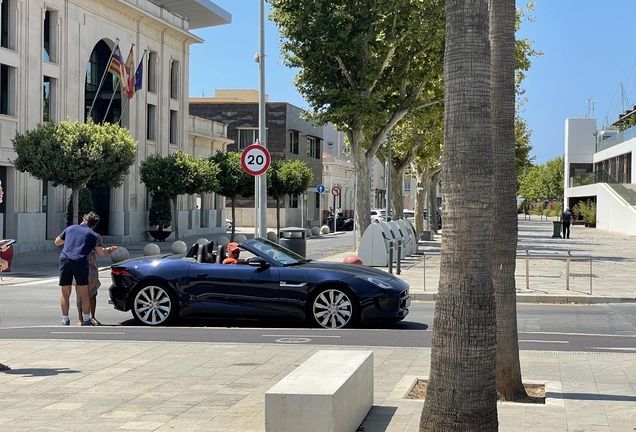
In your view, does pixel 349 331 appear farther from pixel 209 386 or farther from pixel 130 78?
pixel 130 78

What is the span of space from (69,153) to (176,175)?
11177 millimetres

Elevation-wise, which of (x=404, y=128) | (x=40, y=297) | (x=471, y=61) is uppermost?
(x=404, y=128)

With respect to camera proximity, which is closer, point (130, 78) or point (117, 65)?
point (117, 65)

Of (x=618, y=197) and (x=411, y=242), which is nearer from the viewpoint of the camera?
(x=411, y=242)

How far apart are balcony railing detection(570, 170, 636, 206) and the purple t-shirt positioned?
2150 inches

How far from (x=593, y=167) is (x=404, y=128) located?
55.6 metres

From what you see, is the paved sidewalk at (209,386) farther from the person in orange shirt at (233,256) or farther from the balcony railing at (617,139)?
the balcony railing at (617,139)

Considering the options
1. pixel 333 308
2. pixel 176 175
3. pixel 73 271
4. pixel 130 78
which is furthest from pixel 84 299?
pixel 176 175

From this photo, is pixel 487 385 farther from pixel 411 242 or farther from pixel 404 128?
pixel 404 128

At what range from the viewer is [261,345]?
12.0 m

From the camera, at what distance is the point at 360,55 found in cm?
3438

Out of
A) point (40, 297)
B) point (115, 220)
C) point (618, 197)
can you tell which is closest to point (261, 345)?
point (40, 297)

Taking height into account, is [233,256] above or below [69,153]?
below

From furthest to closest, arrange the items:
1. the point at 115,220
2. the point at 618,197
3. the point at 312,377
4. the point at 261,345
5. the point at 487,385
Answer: the point at 618,197 < the point at 115,220 < the point at 261,345 < the point at 312,377 < the point at 487,385
